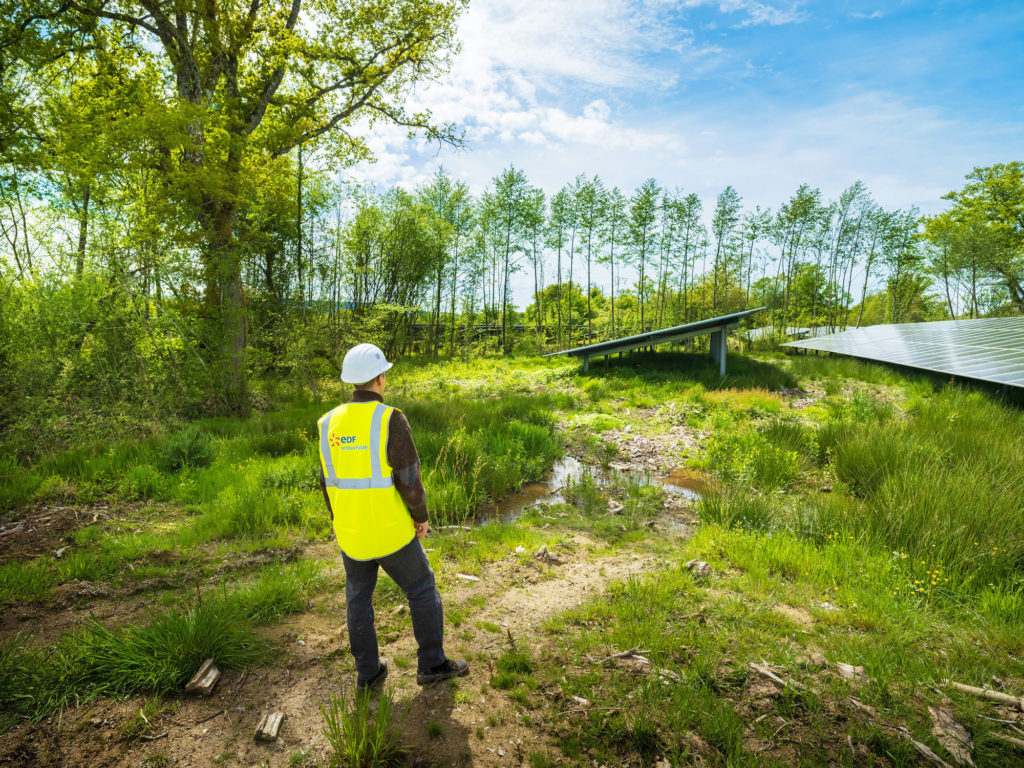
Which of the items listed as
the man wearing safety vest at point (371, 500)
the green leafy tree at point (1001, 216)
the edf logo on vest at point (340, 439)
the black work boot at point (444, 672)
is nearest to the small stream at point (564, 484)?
the black work boot at point (444, 672)

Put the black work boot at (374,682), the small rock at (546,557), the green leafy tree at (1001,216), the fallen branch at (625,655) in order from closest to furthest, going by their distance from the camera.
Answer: the black work boot at (374,682), the fallen branch at (625,655), the small rock at (546,557), the green leafy tree at (1001,216)

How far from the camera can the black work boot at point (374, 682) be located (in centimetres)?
281

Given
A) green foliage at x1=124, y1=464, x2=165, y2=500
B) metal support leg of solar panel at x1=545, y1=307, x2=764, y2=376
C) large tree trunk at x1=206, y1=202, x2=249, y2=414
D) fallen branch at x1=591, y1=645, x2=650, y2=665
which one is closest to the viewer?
fallen branch at x1=591, y1=645, x2=650, y2=665

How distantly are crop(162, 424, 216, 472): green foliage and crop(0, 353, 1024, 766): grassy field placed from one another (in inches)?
1.7

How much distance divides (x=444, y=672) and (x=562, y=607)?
1.23 m

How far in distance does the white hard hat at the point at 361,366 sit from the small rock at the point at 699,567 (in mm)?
3435

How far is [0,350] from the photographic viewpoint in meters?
7.18

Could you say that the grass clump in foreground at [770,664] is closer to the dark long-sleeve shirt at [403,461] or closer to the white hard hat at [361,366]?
the dark long-sleeve shirt at [403,461]

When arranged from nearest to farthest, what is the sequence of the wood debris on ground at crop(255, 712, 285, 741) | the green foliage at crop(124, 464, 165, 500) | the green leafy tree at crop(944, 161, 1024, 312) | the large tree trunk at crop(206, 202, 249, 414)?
the wood debris on ground at crop(255, 712, 285, 741) → the green foliage at crop(124, 464, 165, 500) → the large tree trunk at crop(206, 202, 249, 414) → the green leafy tree at crop(944, 161, 1024, 312)

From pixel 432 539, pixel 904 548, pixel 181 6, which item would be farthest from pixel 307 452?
pixel 181 6

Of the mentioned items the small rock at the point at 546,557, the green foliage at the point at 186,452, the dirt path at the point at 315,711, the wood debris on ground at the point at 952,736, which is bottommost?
the small rock at the point at 546,557

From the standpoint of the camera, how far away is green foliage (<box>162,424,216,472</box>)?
7.08 meters

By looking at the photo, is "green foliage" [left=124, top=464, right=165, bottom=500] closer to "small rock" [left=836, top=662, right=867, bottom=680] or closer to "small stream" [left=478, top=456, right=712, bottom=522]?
"small stream" [left=478, top=456, right=712, bottom=522]

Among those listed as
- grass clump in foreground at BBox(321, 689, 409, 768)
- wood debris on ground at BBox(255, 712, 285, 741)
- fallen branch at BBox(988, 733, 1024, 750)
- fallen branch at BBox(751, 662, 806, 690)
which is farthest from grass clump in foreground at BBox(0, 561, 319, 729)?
fallen branch at BBox(988, 733, 1024, 750)
